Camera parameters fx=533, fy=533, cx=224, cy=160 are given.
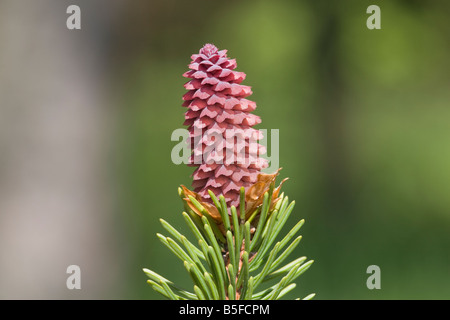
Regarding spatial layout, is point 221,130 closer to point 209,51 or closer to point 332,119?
point 209,51

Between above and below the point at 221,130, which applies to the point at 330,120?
above

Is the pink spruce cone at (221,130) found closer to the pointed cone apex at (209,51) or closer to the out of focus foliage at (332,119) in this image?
the pointed cone apex at (209,51)

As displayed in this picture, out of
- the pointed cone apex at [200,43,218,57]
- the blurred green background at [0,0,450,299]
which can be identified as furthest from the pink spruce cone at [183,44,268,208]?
the blurred green background at [0,0,450,299]

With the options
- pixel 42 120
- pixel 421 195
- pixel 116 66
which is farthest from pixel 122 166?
pixel 421 195

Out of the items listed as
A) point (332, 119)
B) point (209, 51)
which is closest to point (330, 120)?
point (332, 119)

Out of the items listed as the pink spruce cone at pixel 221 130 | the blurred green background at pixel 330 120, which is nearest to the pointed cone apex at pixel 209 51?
the pink spruce cone at pixel 221 130

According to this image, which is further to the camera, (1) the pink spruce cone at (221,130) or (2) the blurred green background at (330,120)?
(2) the blurred green background at (330,120)
